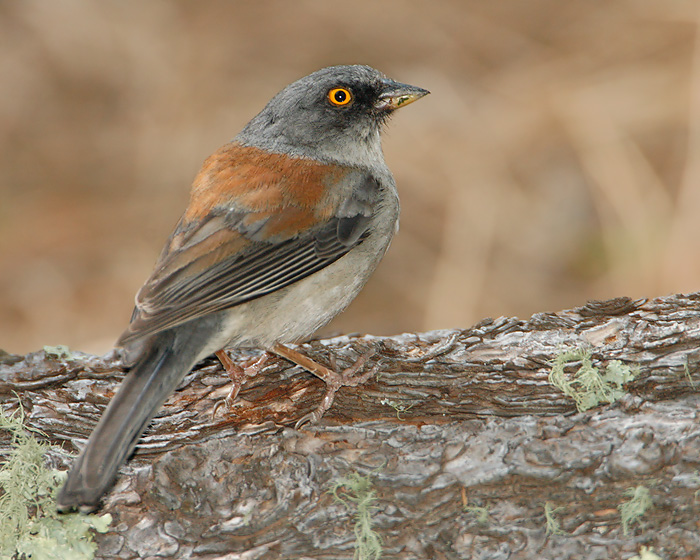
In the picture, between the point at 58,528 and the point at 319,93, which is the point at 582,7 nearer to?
the point at 319,93

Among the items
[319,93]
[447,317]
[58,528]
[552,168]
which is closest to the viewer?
[58,528]

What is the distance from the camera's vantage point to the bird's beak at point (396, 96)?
4.69 m

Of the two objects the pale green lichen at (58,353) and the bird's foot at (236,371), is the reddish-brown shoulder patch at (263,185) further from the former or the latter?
the pale green lichen at (58,353)

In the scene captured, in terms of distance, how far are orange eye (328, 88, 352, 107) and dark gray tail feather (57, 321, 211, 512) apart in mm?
1668

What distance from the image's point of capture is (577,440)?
10.0 feet

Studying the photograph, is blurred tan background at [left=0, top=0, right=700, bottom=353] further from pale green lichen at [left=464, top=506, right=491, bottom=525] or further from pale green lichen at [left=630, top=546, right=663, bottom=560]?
pale green lichen at [left=630, top=546, right=663, bottom=560]

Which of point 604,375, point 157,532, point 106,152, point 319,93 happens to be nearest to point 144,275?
point 106,152

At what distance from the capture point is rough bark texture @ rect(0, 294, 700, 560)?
2959mm

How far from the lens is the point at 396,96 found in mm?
4695

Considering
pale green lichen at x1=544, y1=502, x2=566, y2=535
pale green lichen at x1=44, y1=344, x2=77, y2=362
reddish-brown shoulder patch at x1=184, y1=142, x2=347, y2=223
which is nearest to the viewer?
pale green lichen at x1=544, y1=502, x2=566, y2=535

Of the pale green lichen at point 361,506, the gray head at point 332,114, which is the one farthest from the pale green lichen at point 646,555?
the gray head at point 332,114

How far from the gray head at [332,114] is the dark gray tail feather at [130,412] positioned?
1415 mm

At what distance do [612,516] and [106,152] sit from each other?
628 centimetres

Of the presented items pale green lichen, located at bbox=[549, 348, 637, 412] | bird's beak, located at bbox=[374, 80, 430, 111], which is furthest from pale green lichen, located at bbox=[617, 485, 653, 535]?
bird's beak, located at bbox=[374, 80, 430, 111]
